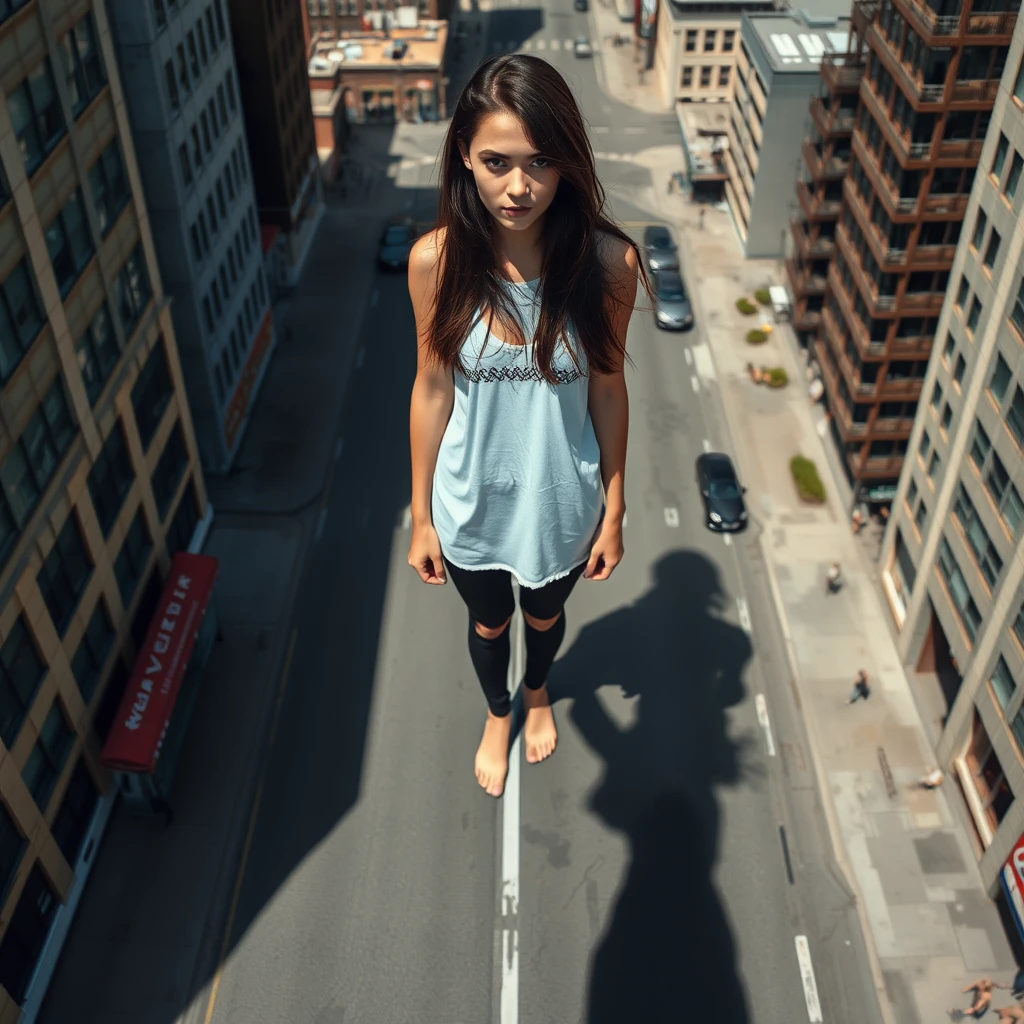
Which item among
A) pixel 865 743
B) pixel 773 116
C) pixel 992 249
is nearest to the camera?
pixel 992 249

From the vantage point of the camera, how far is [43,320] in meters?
28.7

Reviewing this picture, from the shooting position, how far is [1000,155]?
3381cm

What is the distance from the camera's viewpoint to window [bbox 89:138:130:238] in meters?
32.4

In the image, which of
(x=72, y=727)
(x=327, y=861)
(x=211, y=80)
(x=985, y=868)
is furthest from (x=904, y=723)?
(x=211, y=80)

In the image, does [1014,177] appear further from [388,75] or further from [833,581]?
[388,75]

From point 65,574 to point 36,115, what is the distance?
41.0 ft

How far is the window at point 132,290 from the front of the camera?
113 feet

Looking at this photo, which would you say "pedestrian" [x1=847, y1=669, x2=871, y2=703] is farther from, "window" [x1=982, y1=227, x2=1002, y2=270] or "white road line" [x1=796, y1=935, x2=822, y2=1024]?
"window" [x1=982, y1=227, x2=1002, y2=270]

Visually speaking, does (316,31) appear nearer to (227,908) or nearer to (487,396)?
(227,908)

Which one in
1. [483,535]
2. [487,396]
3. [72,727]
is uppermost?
[487,396]

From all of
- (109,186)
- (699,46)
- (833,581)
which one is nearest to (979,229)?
(833,581)

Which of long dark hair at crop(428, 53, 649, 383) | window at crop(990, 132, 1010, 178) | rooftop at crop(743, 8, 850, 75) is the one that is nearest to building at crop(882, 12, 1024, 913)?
window at crop(990, 132, 1010, 178)

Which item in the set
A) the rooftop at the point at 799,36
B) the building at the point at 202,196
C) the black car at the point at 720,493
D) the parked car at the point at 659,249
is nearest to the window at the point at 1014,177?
the black car at the point at 720,493

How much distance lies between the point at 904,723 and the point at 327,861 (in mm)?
21630
